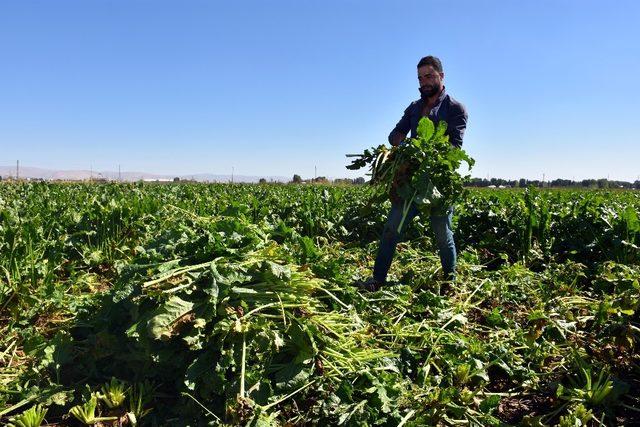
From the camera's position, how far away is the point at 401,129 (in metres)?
5.06

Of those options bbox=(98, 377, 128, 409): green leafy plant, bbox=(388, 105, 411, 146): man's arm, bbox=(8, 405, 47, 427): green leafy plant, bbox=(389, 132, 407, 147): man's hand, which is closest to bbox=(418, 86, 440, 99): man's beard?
bbox=(388, 105, 411, 146): man's arm

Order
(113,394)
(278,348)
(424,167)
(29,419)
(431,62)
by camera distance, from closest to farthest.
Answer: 1. (29,419)
2. (113,394)
3. (278,348)
4. (424,167)
5. (431,62)

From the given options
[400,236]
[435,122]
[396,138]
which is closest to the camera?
[435,122]

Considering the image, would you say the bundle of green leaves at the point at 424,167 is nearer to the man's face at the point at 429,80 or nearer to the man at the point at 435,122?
the man at the point at 435,122

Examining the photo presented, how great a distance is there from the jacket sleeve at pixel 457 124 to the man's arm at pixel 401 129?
541mm

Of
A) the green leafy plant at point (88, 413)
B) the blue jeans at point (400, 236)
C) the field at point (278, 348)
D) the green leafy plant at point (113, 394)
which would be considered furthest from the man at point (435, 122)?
the green leafy plant at point (88, 413)

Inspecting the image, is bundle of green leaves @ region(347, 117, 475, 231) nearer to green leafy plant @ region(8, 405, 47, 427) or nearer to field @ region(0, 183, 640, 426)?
field @ region(0, 183, 640, 426)

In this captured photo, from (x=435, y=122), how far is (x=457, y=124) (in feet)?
0.69

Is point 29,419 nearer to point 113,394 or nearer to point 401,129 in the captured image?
point 113,394

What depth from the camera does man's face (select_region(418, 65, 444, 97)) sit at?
459 cm

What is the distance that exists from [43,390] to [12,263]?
6.43 ft

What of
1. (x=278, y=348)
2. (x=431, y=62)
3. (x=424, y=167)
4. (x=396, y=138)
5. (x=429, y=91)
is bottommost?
(x=278, y=348)

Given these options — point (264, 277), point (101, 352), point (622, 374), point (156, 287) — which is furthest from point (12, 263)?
point (622, 374)

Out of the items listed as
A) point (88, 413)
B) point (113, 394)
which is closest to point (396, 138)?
point (113, 394)
